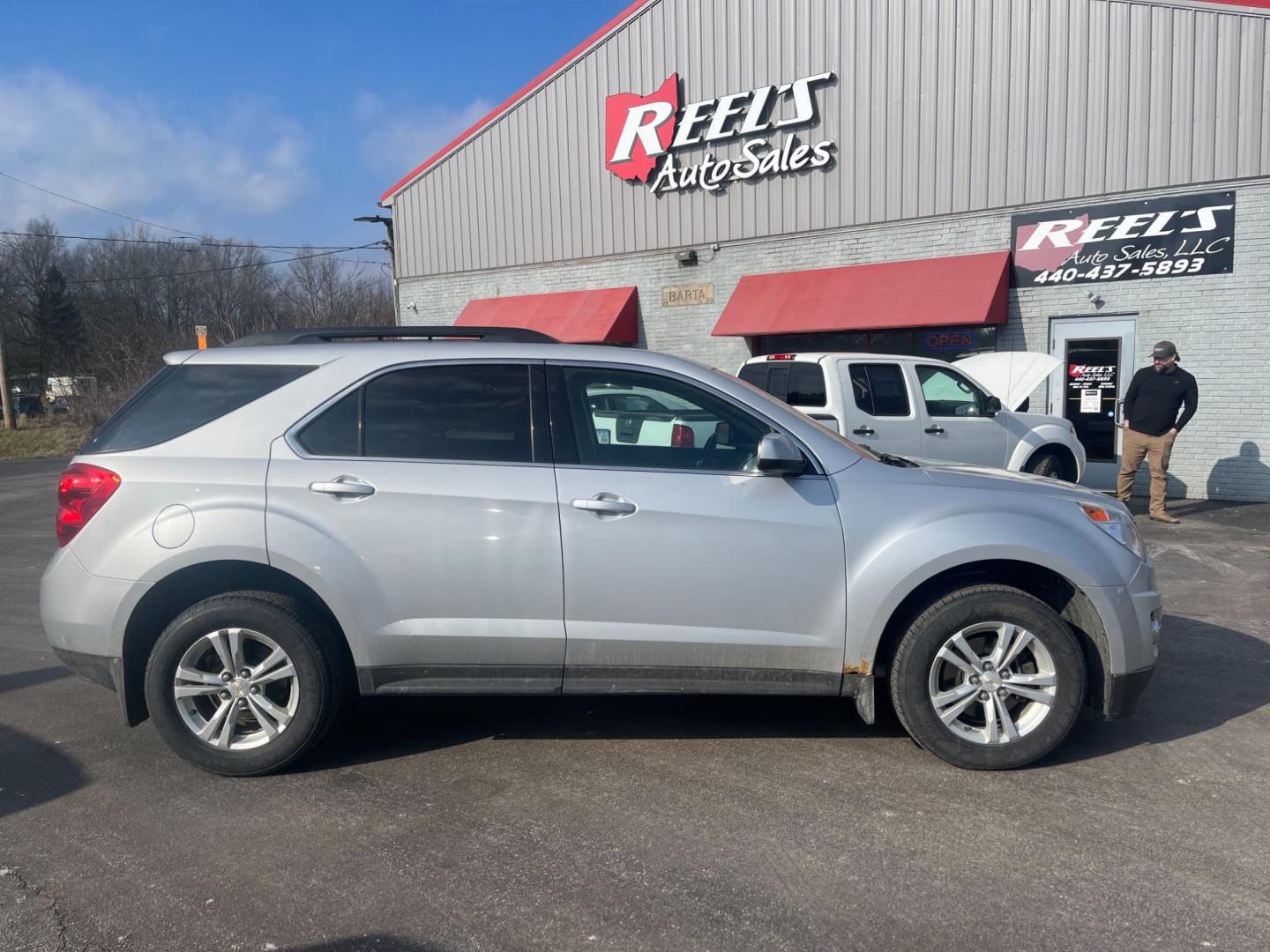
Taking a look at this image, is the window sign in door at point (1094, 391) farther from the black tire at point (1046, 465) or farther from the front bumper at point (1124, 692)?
the front bumper at point (1124, 692)

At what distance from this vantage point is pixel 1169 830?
11.5 feet

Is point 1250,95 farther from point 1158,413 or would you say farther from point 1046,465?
point 1046,465

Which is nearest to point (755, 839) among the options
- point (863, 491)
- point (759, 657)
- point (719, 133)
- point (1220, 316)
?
point (759, 657)

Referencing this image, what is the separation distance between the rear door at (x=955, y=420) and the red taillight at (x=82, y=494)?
7.53m

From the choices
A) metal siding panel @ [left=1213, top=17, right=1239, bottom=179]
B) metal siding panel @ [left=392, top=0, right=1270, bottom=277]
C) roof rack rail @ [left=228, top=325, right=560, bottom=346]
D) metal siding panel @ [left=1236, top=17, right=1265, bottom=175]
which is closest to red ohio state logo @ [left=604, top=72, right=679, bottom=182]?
metal siding panel @ [left=392, top=0, right=1270, bottom=277]

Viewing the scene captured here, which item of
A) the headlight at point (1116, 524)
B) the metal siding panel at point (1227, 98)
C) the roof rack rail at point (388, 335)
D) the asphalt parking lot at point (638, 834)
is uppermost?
the metal siding panel at point (1227, 98)

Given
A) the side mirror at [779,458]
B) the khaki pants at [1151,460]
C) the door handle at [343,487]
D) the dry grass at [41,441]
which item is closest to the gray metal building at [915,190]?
the khaki pants at [1151,460]

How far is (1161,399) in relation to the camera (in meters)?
10.8

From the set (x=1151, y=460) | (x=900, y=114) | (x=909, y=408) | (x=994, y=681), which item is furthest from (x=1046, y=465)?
(x=994, y=681)

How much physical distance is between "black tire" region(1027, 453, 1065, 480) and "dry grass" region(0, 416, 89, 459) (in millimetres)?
25237

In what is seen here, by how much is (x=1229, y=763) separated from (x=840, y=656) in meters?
1.78

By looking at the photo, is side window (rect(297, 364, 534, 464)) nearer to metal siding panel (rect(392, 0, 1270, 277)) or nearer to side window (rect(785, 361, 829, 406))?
side window (rect(785, 361, 829, 406))

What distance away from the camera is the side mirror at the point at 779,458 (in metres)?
3.88

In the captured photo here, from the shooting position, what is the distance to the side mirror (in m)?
3.88
